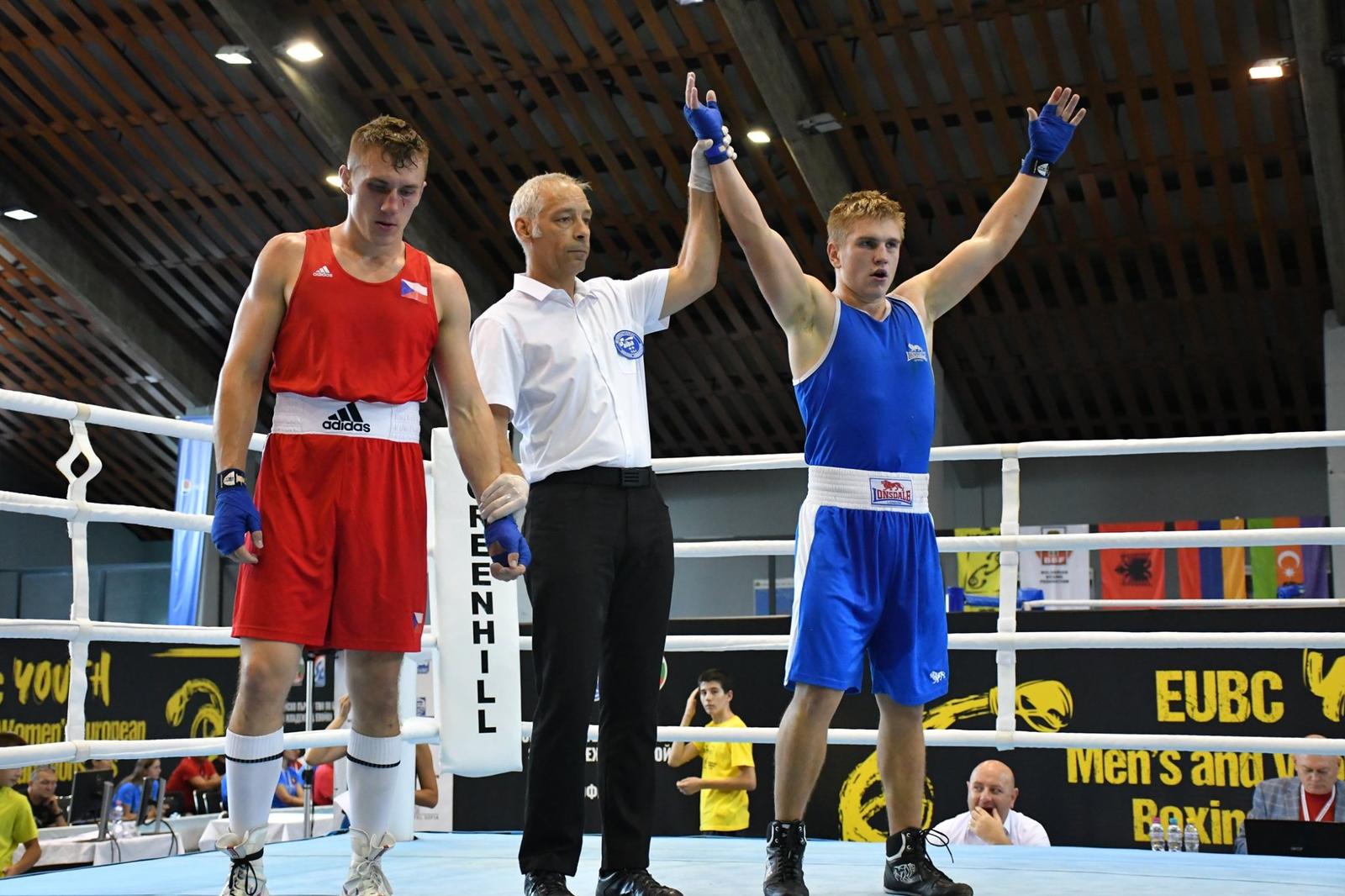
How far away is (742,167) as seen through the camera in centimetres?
1132

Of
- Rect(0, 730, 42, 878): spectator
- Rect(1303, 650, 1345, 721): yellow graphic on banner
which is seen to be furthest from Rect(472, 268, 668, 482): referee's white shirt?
Rect(0, 730, 42, 878): spectator

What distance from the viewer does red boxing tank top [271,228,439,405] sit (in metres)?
2.39

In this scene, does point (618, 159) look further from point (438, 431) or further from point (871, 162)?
point (438, 431)

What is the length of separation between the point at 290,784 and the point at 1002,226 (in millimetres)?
7849

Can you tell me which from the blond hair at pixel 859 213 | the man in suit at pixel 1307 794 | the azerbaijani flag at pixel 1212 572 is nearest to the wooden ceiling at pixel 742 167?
the azerbaijani flag at pixel 1212 572

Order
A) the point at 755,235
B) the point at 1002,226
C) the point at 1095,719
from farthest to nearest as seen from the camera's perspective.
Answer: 1. the point at 1095,719
2. the point at 1002,226
3. the point at 755,235

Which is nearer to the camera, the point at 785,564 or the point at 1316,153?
the point at 1316,153

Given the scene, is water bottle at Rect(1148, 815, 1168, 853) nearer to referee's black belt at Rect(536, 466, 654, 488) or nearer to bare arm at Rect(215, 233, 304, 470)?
referee's black belt at Rect(536, 466, 654, 488)

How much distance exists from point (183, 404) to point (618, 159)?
6.25 meters

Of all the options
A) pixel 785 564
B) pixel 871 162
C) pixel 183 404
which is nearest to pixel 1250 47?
pixel 871 162

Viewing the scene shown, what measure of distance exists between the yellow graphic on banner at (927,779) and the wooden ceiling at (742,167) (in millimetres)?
5024

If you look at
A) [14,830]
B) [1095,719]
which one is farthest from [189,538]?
[1095,719]

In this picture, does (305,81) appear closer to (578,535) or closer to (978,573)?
(978,573)

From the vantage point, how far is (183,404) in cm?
1447
